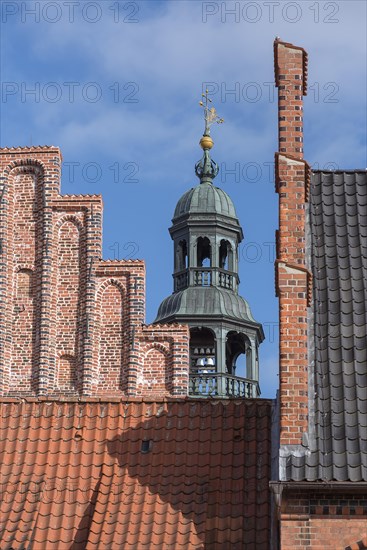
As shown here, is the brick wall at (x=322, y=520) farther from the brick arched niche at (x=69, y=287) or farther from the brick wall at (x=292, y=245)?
the brick arched niche at (x=69, y=287)

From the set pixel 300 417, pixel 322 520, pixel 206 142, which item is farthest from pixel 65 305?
pixel 322 520

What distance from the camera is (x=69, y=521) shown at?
19484 millimetres

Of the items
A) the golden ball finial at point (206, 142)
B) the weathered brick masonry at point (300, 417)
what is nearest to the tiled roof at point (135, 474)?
the weathered brick masonry at point (300, 417)

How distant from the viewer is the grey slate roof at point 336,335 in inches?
734

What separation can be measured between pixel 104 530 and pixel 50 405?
7.94 feet

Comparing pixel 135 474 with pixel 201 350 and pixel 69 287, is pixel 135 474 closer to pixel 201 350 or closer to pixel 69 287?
pixel 69 287

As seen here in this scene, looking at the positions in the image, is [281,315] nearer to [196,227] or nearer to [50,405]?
[50,405]

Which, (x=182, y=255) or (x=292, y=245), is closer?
(x=292, y=245)

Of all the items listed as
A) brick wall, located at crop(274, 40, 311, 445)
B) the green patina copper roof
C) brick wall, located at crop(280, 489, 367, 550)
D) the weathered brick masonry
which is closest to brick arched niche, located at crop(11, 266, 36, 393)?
the green patina copper roof

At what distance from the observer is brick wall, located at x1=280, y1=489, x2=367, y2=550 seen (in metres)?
18.4

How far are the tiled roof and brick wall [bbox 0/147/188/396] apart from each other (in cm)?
574

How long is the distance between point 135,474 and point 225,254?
1232cm

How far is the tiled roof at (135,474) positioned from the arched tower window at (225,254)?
10850 mm

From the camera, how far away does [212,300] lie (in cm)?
3105
